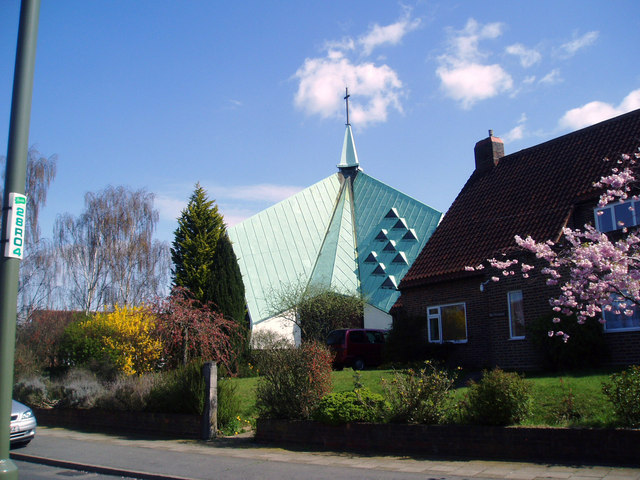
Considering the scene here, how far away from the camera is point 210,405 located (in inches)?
477

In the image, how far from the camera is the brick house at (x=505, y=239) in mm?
15273

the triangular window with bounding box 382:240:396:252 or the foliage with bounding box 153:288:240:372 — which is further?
the triangular window with bounding box 382:240:396:252

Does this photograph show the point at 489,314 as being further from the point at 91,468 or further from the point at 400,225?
the point at 400,225

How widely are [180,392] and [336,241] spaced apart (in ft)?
76.5

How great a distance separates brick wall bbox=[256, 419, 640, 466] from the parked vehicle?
368 inches

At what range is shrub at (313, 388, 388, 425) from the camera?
33.4 feet

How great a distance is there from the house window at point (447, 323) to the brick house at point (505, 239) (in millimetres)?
33

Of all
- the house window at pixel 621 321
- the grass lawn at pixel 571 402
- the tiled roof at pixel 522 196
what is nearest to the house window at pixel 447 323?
the tiled roof at pixel 522 196

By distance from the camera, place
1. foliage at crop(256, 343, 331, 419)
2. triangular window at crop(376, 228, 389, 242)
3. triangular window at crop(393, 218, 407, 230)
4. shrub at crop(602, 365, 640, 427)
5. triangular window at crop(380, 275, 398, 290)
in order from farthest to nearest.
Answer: triangular window at crop(393, 218, 407, 230), triangular window at crop(376, 228, 389, 242), triangular window at crop(380, 275, 398, 290), foliage at crop(256, 343, 331, 419), shrub at crop(602, 365, 640, 427)

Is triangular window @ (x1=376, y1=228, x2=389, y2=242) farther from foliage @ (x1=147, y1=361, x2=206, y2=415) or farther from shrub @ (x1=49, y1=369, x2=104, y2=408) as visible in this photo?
foliage @ (x1=147, y1=361, x2=206, y2=415)

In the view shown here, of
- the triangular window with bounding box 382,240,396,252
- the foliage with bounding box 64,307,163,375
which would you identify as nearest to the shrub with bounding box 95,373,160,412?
the foliage with bounding box 64,307,163,375

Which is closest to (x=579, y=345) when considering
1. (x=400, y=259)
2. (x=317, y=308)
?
(x=317, y=308)

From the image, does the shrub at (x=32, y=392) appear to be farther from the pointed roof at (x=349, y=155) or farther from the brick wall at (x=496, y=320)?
the pointed roof at (x=349, y=155)

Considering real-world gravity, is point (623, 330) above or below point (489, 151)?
below
